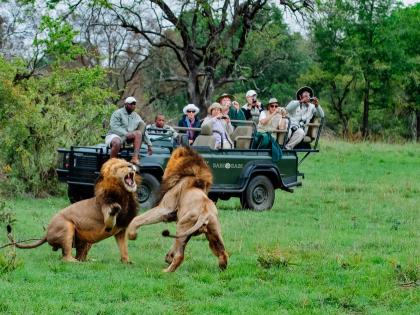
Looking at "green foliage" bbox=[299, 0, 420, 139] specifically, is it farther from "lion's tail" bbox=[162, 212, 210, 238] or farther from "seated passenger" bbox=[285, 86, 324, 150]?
"lion's tail" bbox=[162, 212, 210, 238]

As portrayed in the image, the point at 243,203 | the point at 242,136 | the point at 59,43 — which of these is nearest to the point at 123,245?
the point at 243,203

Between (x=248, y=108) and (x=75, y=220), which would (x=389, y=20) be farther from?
(x=75, y=220)

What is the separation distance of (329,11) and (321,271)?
26082 mm

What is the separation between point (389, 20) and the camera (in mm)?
47062

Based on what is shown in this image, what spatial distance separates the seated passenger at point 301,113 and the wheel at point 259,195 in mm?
876

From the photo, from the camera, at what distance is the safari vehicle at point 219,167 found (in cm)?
1438

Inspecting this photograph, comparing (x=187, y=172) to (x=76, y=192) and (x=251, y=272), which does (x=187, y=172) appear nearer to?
(x=251, y=272)

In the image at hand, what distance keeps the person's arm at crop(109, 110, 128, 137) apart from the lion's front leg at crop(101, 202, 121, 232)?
5.27 metres

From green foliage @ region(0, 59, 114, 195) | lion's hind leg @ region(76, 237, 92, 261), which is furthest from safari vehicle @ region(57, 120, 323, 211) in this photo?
lion's hind leg @ region(76, 237, 92, 261)

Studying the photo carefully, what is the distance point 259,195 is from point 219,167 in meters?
1.03

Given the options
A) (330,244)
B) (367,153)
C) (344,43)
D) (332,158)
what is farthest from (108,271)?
(344,43)

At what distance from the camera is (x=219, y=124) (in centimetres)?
1491

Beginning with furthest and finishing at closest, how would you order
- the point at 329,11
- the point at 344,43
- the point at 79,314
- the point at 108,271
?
the point at 344,43, the point at 329,11, the point at 108,271, the point at 79,314

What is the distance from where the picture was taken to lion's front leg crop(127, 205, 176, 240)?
8.43 m
